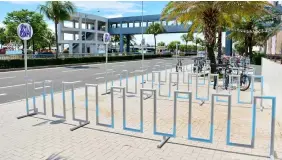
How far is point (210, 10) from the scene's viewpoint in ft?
52.4

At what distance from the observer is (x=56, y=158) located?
440 cm

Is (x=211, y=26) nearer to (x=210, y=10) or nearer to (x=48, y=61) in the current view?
(x=210, y=10)

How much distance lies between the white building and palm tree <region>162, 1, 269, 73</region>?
39.4m

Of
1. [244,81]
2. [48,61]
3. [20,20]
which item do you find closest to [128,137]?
[244,81]

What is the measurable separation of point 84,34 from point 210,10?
47552mm

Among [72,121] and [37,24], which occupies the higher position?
[37,24]

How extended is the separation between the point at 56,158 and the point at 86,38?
5828 centimetres

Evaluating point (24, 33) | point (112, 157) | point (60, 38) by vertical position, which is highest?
point (60, 38)

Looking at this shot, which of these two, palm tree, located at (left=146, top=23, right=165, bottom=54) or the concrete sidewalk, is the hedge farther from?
palm tree, located at (left=146, top=23, right=165, bottom=54)

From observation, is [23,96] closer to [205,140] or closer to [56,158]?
[56,158]

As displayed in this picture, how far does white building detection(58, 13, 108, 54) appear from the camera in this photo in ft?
175

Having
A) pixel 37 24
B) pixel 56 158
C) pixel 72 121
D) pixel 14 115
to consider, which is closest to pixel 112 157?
pixel 56 158

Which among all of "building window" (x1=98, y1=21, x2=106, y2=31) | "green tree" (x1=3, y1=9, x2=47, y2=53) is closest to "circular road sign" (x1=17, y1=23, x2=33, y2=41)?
"green tree" (x1=3, y1=9, x2=47, y2=53)

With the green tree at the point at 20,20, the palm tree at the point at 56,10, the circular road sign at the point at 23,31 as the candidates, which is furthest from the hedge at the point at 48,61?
the circular road sign at the point at 23,31
